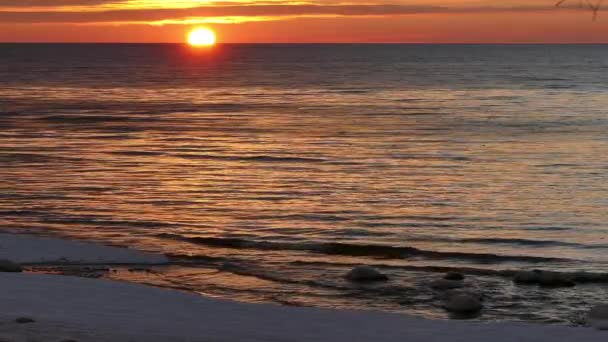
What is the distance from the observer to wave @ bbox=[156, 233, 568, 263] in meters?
23.6

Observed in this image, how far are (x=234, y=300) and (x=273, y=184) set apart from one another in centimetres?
1775

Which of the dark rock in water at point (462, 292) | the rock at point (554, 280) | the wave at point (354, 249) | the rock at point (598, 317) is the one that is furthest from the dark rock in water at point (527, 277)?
the rock at point (598, 317)

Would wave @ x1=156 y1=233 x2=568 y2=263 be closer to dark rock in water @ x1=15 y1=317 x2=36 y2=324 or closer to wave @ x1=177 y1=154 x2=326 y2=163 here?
dark rock in water @ x1=15 y1=317 x2=36 y2=324

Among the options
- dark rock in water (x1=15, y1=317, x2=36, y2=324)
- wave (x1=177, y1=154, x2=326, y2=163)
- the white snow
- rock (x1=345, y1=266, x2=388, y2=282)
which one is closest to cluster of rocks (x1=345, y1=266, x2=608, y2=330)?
rock (x1=345, y1=266, x2=388, y2=282)

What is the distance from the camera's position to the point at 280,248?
24.7 metres

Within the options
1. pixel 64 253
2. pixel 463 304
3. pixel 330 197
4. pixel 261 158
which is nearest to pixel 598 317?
pixel 463 304

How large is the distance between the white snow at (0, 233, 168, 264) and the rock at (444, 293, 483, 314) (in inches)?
283

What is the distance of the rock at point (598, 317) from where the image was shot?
1624 centimetres

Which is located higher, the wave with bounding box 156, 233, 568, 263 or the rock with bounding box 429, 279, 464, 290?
the wave with bounding box 156, 233, 568, 263

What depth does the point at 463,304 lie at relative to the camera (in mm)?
18094

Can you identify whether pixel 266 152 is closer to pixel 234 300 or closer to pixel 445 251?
pixel 445 251

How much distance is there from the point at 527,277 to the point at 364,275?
3.41 m

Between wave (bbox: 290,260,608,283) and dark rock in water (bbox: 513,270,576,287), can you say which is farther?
wave (bbox: 290,260,608,283)

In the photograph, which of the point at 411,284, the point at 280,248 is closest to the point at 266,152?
the point at 280,248
